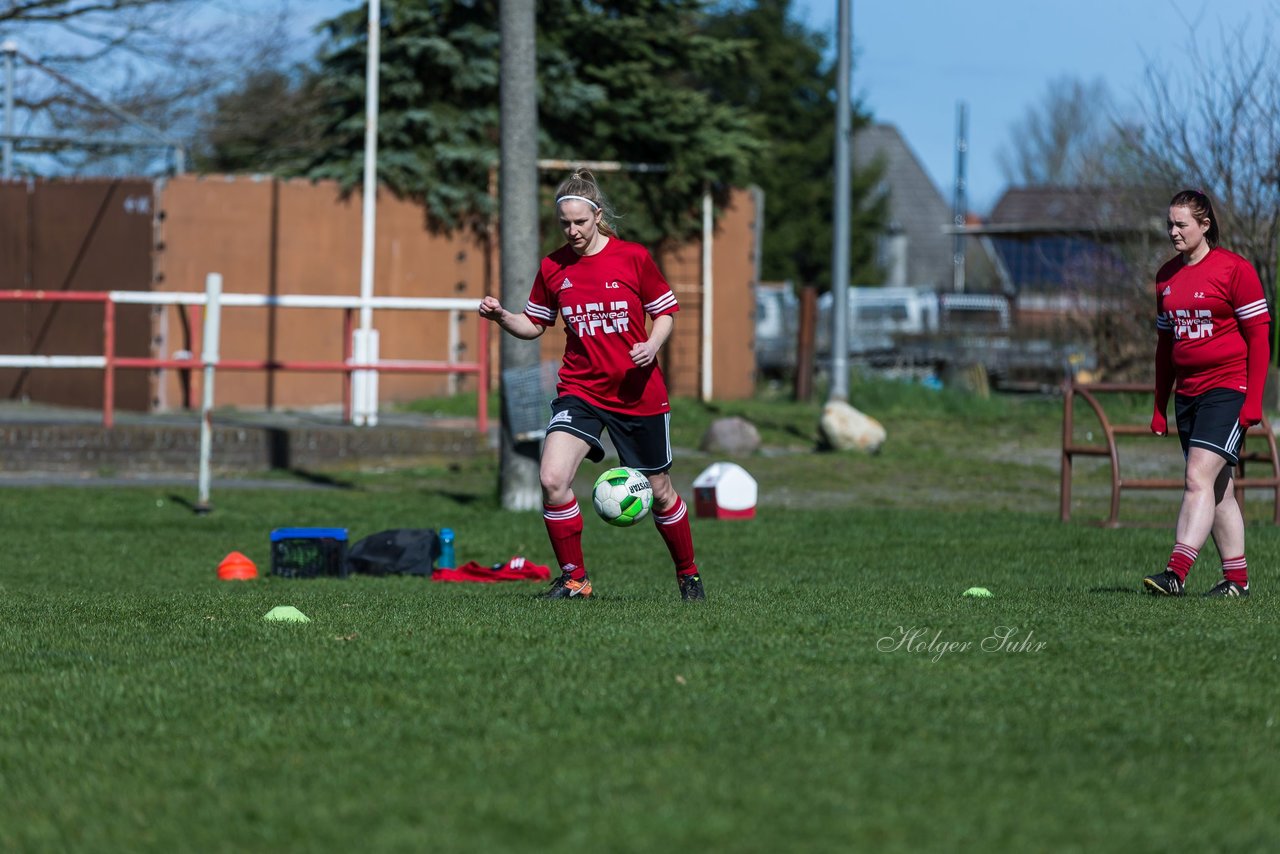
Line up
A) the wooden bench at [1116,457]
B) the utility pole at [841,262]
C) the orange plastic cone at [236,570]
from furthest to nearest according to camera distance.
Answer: the utility pole at [841,262]
the wooden bench at [1116,457]
the orange plastic cone at [236,570]

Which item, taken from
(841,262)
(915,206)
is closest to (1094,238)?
(841,262)

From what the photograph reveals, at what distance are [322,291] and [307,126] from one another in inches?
521

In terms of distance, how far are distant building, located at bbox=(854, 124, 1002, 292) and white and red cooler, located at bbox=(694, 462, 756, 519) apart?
5925 centimetres

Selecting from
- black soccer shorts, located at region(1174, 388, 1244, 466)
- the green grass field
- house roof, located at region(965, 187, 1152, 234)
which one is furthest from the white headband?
house roof, located at region(965, 187, 1152, 234)

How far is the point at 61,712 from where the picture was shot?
17.7 feet

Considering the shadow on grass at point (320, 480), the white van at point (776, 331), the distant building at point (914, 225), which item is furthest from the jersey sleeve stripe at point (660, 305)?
the distant building at point (914, 225)

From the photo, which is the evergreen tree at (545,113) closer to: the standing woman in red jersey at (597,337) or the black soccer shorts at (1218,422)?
the standing woman in red jersey at (597,337)

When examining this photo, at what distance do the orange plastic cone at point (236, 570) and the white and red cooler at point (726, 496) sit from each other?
449cm

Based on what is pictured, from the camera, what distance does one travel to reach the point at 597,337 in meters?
7.76

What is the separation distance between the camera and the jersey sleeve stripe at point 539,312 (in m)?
8.01

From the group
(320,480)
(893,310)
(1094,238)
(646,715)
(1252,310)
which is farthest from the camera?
(893,310)

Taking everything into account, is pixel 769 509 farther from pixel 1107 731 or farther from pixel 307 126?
pixel 307 126

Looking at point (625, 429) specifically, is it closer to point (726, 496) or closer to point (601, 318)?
point (601, 318)

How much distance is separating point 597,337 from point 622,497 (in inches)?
29.2
